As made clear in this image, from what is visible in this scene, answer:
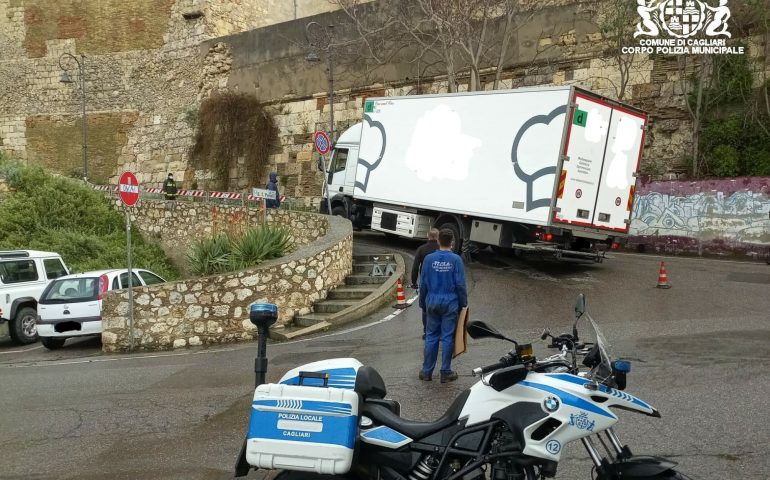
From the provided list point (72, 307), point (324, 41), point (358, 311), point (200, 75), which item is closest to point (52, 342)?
point (72, 307)

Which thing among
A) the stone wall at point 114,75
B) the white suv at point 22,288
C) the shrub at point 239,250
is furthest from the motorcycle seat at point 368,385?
the stone wall at point 114,75

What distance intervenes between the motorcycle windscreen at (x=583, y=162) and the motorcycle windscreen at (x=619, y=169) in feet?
0.59

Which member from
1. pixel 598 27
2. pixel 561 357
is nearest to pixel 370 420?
pixel 561 357

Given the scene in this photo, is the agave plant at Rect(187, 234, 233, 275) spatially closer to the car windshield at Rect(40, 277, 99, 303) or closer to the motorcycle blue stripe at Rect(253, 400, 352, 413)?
the car windshield at Rect(40, 277, 99, 303)

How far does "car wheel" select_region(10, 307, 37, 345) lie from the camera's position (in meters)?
14.2

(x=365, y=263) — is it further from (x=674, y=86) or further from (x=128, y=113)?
(x=128, y=113)

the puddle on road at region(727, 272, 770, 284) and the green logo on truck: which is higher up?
the green logo on truck

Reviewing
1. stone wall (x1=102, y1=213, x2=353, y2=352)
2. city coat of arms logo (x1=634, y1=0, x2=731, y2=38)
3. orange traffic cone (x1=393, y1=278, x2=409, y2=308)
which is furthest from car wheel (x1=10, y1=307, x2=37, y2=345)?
city coat of arms logo (x1=634, y1=0, x2=731, y2=38)

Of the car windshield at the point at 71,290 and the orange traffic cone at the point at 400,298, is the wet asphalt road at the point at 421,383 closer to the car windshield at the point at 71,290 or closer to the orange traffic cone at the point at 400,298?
the orange traffic cone at the point at 400,298

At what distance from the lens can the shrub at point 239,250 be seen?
44.9 ft

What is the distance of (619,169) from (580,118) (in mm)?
1679

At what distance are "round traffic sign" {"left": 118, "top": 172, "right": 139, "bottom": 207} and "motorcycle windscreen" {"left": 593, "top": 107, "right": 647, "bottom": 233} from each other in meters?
9.02

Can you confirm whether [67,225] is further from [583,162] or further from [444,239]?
[444,239]

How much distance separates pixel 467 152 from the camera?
15.4 meters
